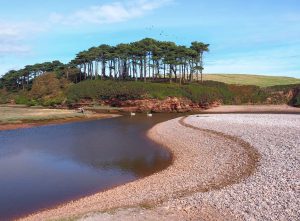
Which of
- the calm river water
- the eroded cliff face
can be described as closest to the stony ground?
the calm river water

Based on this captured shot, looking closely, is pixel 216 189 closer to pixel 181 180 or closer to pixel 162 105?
pixel 181 180

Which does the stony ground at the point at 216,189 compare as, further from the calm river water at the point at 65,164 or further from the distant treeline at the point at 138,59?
the distant treeline at the point at 138,59

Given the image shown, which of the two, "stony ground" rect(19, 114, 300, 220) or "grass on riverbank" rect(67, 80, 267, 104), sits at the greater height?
"grass on riverbank" rect(67, 80, 267, 104)

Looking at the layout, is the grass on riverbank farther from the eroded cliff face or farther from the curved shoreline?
the curved shoreline

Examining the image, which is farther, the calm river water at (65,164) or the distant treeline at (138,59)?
the distant treeline at (138,59)

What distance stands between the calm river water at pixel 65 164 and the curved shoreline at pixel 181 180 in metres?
1.62

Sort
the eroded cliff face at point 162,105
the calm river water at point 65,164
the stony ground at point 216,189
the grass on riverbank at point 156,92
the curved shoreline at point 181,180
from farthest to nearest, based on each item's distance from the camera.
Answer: the grass on riverbank at point 156,92 < the eroded cliff face at point 162,105 < the calm river water at point 65,164 < the curved shoreline at point 181,180 < the stony ground at point 216,189

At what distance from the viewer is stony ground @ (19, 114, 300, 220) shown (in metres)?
16.4

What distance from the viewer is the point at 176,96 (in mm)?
90000

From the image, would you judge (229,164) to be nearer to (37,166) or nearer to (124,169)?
(124,169)

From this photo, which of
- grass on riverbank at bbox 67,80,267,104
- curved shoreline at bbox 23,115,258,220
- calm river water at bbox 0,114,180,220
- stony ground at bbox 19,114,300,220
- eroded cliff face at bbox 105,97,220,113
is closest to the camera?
stony ground at bbox 19,114,300,220

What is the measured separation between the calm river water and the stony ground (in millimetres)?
1882

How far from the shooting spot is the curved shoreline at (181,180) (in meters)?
19.0

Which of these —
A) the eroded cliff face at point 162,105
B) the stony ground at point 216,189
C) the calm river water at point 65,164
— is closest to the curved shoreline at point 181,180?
the stony ground at point 216,189
